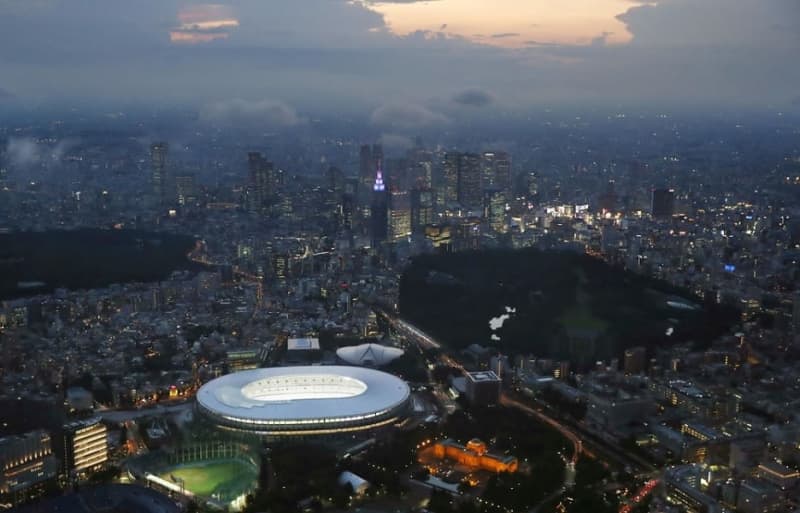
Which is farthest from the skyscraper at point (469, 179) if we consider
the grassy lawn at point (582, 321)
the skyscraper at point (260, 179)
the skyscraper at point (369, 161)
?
the grassy lawn at point (582, 321)

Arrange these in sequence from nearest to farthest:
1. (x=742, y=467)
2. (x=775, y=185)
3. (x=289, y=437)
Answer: (x=742, y=467)
(x=289, y=437)
(x=775, y=185)

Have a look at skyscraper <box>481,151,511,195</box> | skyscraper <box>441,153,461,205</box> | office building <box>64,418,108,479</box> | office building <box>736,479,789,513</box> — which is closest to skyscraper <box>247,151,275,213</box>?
skyscraper <box>441,153,461,205</box>

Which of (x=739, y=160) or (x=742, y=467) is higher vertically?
(x=739, y=160)

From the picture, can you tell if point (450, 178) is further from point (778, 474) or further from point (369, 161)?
point (778, 474)

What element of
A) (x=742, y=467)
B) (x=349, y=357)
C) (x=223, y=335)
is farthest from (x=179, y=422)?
(x=742, y=467)

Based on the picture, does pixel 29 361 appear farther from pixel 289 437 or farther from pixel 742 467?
pixel 742 467

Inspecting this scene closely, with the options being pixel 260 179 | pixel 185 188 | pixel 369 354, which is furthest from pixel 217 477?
pixel 185 188
